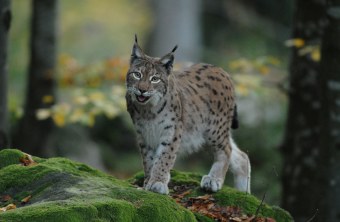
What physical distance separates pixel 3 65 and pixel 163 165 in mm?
2383

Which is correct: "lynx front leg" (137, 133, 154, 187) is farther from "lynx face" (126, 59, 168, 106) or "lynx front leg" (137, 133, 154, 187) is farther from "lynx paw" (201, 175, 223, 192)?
"lynx paw" (201, 175, 223, 192)

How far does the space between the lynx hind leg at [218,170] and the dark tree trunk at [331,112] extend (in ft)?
3.52

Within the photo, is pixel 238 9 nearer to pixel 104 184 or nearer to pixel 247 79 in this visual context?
pixel 247 79

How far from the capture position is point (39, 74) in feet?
37.2

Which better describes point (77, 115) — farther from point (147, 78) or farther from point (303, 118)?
point (147, 78)

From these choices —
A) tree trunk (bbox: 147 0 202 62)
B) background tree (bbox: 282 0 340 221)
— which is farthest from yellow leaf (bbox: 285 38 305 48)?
tree trunk (bbox: 147 0 202 62)

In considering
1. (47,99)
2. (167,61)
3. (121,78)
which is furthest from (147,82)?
(121,78)

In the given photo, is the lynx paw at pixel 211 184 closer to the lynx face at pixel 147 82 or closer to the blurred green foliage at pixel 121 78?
the blurred green foliage at pixel 121 78

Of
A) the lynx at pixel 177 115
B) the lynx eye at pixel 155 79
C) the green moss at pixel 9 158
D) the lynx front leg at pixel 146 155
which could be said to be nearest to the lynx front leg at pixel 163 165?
the lynx at pixel 177 115

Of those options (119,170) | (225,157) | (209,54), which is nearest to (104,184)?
(225,157)

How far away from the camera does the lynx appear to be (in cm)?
660

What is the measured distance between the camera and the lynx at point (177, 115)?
6.60 metres

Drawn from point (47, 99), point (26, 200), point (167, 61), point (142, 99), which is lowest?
point (26, 200)

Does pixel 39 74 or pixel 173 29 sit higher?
pixel 173 29
